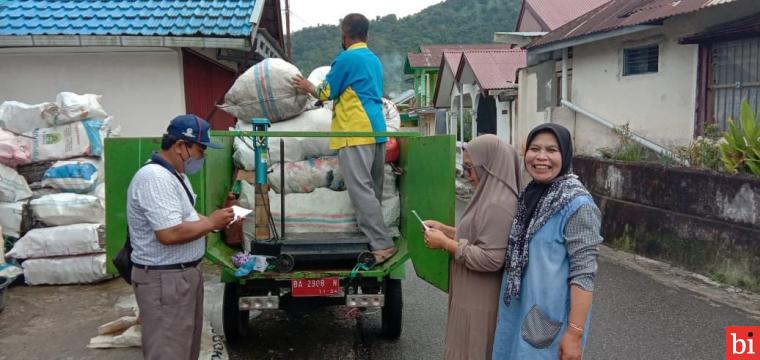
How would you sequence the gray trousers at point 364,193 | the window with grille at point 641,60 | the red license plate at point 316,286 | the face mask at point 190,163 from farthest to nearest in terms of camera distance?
1. the window with grille at point 641,60
2. the gray trousers at point 364,193
3. the red license plate at point 316,286
4. the face mask at point 190,163

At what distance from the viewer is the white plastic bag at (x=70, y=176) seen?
5887mm

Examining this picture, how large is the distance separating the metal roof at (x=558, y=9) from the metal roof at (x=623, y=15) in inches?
199

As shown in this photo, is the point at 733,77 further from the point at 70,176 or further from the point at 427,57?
the point at 427,57

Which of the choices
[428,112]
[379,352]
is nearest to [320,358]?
[379,352]

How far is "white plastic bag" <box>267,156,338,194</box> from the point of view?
4379 millimetres

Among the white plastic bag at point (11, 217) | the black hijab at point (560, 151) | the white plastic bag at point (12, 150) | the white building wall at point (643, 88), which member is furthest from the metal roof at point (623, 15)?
the white plastic bag at point (11, 217)

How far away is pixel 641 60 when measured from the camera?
962 centimetres

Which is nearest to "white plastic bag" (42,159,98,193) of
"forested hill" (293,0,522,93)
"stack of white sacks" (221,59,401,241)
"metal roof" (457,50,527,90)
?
"stack of white sacks" (221,59,401,241)

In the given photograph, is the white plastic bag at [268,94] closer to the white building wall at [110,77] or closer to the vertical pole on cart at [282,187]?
the vertical pole on cart at [282,187]

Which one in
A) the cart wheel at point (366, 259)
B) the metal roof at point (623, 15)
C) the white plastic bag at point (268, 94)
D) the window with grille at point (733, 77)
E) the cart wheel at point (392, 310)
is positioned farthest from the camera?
the metal roof at point (623, 15)

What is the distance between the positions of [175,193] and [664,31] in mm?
8527

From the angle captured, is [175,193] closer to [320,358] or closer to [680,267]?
[320,358]

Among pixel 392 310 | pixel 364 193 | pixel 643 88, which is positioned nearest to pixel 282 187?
pixel 364 193

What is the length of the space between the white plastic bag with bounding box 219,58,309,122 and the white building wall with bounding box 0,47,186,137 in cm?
286
